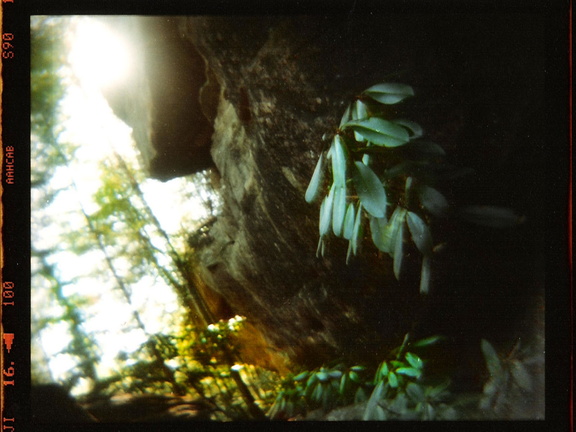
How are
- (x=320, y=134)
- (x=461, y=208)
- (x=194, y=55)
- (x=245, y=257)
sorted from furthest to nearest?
(x=245, y=257) → (x=194, y=55) → (x=320, y=134) → (x=461, y=208)

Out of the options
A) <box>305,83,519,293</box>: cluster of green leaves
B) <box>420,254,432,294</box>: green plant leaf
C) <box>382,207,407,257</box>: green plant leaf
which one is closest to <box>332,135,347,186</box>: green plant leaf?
<box>305,83,519,293</box>: cluster of green leaves

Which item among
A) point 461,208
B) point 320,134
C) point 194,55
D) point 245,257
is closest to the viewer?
→ point 461,208

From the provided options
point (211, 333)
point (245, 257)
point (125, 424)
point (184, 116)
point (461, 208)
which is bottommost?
point (125, 424)

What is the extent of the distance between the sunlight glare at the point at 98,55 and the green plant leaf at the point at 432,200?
0.92 m

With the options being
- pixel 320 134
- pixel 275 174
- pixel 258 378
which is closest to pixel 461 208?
pixel 320 134

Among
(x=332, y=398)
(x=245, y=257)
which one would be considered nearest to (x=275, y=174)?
(x=245, y=257)

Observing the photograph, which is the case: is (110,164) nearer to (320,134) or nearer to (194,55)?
(194,55)

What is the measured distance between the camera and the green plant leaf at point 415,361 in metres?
1.19

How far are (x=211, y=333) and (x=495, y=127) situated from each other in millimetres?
985

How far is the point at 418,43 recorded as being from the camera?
1.16 m

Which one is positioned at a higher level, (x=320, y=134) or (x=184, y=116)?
A: (x=184, y=116)

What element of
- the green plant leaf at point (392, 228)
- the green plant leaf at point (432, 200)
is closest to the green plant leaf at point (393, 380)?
the green plant leaf at point (392, 228)

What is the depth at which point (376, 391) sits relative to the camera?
1.19 m

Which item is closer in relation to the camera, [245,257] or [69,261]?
[69,261]
